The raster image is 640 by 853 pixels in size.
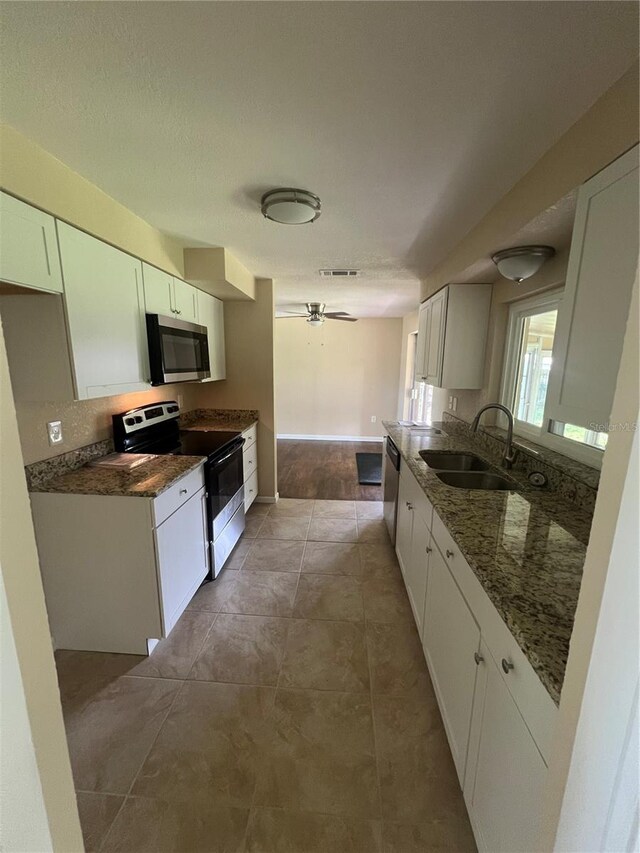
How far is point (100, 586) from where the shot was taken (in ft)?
5.80

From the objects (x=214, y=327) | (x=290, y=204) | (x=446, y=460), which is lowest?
(x=446, y=460)

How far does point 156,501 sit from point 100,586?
1.91 ft

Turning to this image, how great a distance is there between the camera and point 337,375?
6523 millimetres

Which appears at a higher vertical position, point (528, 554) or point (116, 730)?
point (528, 554)

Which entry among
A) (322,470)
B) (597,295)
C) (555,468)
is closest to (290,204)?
(597,295)

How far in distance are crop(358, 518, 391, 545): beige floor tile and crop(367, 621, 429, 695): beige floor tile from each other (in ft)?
3.14

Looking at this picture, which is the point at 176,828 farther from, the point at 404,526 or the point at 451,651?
the point at 404,526

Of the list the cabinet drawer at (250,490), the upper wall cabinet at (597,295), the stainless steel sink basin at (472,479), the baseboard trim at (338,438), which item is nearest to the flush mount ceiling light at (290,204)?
the upper wall cabinet at (597,295)

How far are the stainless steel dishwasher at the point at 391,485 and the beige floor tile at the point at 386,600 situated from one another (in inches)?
16.0

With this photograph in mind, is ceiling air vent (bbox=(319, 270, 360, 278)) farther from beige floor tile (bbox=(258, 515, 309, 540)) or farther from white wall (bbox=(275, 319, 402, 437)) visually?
white wall (bbox=(275, 319, 402, 437))

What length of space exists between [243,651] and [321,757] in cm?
67

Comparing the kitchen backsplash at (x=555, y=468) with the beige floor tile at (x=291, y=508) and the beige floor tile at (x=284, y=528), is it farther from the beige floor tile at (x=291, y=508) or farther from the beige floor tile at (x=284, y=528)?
the beige floor tile at (x=291, y=508)

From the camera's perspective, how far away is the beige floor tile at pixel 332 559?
8.44 ft

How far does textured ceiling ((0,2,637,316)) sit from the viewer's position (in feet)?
2.65
